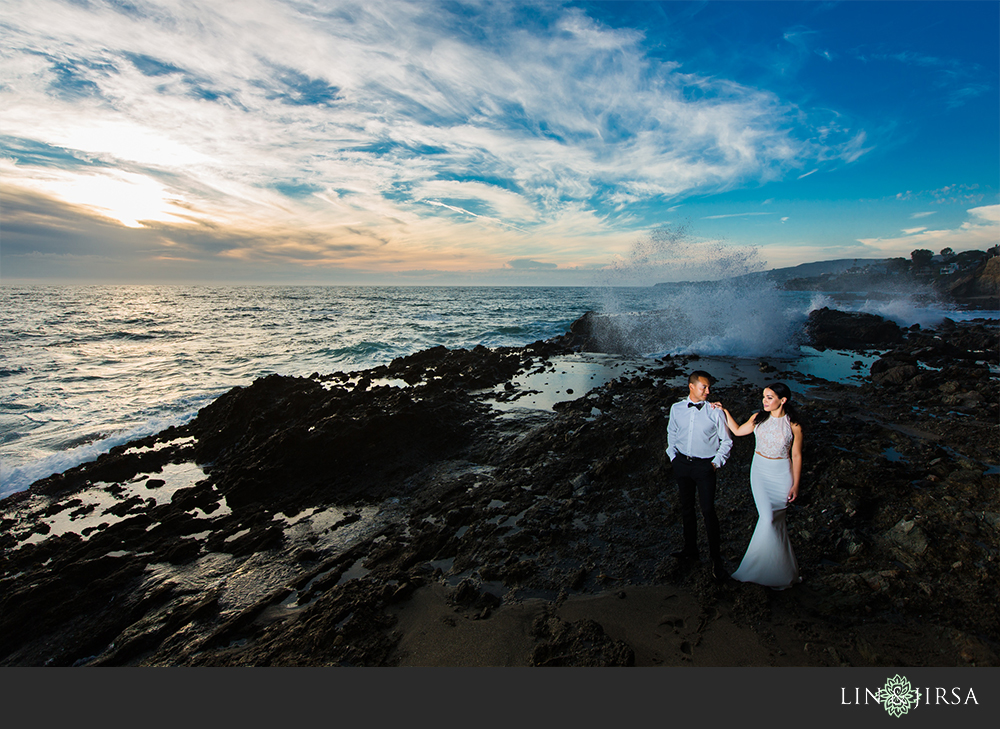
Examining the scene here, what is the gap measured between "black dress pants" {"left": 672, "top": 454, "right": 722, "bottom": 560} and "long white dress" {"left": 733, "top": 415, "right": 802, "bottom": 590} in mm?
321

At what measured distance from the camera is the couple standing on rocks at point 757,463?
3.35 metres

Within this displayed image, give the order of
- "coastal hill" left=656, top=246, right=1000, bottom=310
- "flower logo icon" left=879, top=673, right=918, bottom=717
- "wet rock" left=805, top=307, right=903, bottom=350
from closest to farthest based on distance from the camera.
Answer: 1. "flower logo icon" left=879, top=673, right=918, bottom=717
2. "wet rock" left=805, top=307, right=903, bottom=350
3. "coastal hill" left=656, top=246, right=1000, bottom=310

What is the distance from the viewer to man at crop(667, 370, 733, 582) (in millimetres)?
3627

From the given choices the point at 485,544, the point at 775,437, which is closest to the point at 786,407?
the point at 775,437

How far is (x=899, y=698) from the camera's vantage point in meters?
2.59

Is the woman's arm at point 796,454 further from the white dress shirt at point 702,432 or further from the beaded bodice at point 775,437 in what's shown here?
the white dress shirt at point 702,432

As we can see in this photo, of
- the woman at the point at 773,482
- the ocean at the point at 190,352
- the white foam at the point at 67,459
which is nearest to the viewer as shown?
the woman at the point at 773,482

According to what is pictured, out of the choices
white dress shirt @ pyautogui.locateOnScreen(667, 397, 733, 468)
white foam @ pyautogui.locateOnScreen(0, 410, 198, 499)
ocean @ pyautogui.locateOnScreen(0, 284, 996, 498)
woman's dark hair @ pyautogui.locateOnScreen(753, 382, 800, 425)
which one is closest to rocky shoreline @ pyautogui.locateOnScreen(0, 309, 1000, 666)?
white foam @ pyautogui.locateOnScreen(0, 410, 198, 499)

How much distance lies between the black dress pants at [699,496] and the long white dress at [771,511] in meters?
0.32

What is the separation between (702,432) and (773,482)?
2.29ft

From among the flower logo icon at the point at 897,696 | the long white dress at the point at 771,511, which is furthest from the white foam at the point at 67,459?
the flower logo icon at the point at 897,696

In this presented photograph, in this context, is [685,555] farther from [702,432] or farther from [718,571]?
[702,432]

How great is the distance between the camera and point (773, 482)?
3453mm

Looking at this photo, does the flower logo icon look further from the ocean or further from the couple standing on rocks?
the ocean
